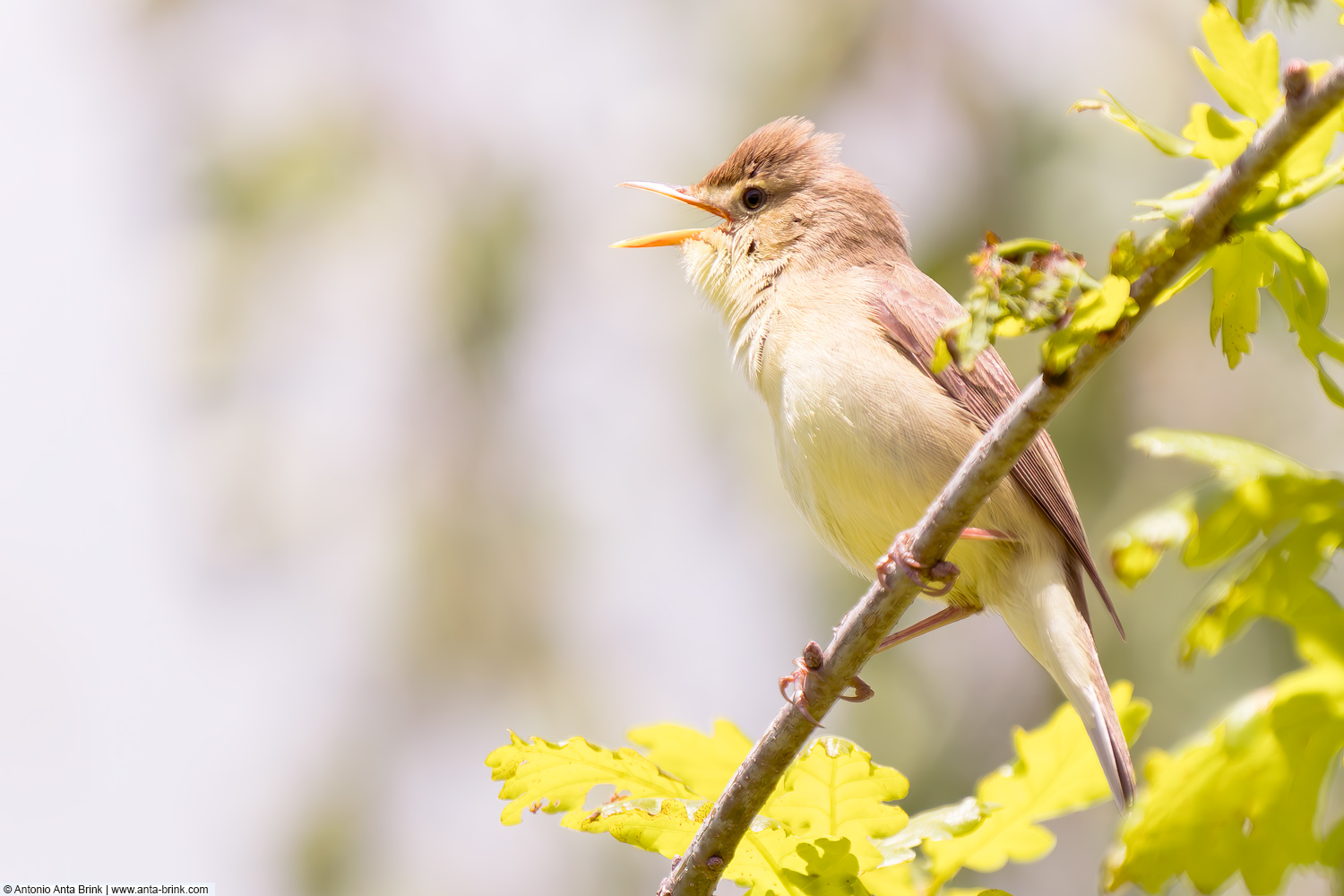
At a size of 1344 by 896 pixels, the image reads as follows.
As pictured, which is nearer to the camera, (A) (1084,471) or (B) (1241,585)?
(B) (1241,585)

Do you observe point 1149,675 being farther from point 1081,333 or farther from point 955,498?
point 1081,333

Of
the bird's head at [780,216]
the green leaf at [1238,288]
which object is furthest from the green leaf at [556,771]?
the bird's head at [780,216]

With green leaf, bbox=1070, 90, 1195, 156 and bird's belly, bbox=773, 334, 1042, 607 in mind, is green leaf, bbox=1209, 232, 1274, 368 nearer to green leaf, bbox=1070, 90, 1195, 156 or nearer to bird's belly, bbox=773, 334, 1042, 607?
green leaf, bbox=1070, 90, 1195, 156

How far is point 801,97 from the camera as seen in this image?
5379 mm

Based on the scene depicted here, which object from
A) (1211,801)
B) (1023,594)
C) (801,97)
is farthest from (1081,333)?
(801,97)

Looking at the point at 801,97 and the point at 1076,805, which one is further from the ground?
the point at 801,97

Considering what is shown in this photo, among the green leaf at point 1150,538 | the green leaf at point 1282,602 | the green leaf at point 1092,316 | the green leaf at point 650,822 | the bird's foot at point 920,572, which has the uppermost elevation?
the bird's foot at point 920,572

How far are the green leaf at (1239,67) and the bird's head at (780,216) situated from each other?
251cm

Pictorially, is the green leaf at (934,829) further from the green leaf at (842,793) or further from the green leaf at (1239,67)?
the green leaf at (1239,67)

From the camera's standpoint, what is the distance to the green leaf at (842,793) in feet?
5.01

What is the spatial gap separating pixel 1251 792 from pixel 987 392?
2.46m

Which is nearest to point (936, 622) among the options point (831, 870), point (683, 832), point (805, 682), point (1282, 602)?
point (805, 682)

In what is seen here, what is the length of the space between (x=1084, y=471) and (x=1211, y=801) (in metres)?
3.88

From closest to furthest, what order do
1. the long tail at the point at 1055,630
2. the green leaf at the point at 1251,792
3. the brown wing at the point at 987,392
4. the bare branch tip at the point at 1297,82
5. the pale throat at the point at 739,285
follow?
the green leaf at the point at 1251,792 < the bare branch tip at the point at 1297,82 < the long tail at the point at 1055,630 < the brown wing at the point at 987,392 < the pale throat at the point at 739,285
